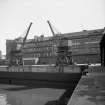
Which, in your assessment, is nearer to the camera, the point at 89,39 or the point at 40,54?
the point at 89,39

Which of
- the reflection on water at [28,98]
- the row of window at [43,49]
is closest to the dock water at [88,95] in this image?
the reflection on water at [28,98]

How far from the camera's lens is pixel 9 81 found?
34.2m

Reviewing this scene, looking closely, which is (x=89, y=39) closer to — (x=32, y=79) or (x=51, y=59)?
(x=51, y=59)

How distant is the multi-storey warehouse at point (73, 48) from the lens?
203 feet

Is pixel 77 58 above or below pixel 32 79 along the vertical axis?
above

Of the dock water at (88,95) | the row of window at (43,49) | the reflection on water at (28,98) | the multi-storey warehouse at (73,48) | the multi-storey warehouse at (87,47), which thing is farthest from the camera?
the row of window at (43,49)

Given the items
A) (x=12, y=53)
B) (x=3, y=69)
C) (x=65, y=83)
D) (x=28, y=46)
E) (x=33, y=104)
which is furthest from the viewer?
(x=28, y=46)

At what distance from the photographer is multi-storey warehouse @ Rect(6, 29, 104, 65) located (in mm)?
62000

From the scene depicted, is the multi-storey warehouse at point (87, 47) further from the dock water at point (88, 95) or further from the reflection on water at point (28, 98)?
the dock water at point (88, 95)

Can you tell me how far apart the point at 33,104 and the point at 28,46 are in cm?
6650

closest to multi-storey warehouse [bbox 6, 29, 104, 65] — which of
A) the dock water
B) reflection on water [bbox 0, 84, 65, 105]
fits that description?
reflection on water [bbox 0, 84, 65, 105]

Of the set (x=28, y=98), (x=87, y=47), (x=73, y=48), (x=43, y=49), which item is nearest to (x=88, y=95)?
(x=28, y=98)

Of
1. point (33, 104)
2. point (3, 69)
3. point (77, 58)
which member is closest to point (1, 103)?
point (33, 104)

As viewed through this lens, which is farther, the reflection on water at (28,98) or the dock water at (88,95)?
the reflection on water at (28,98)
